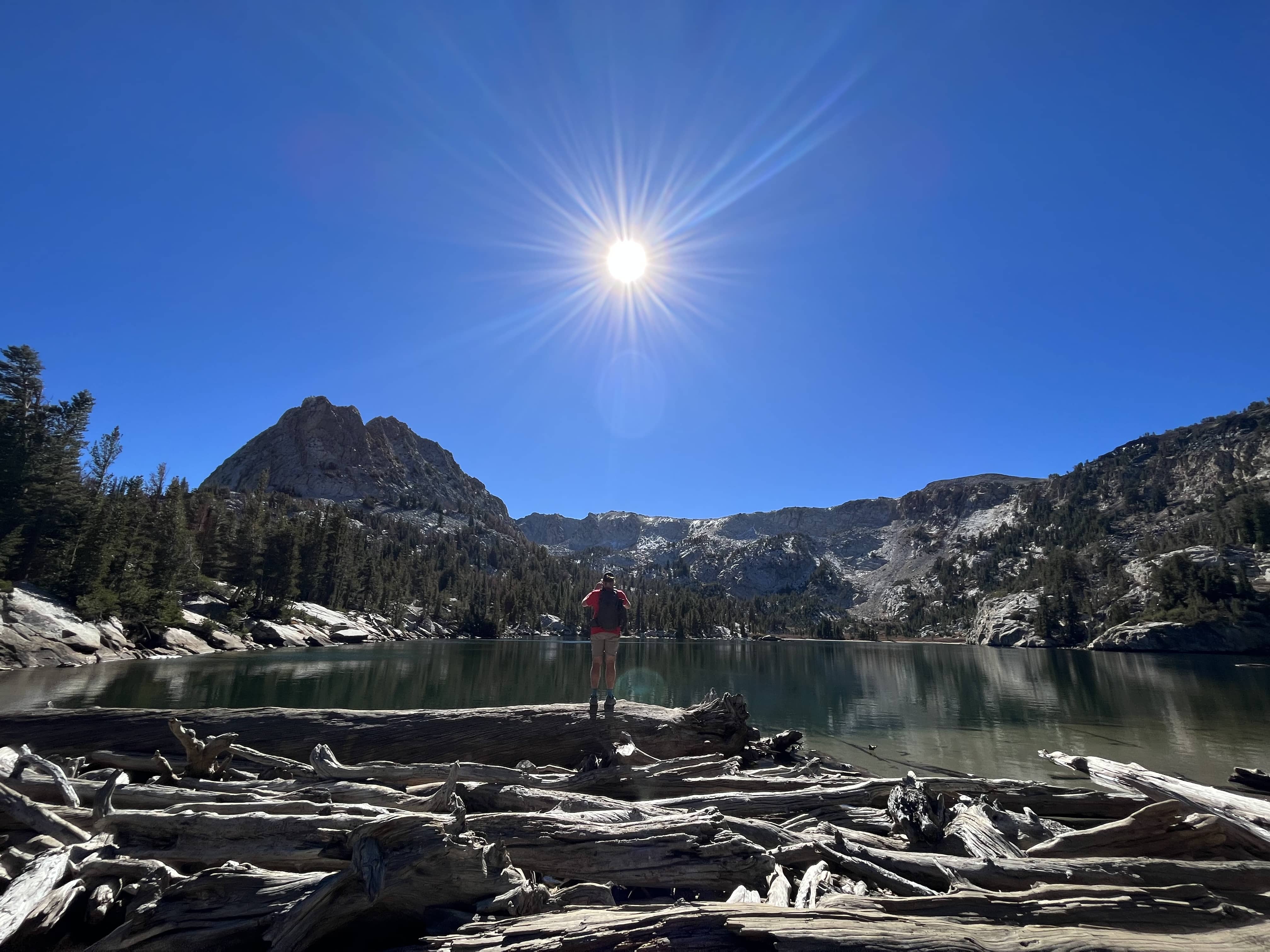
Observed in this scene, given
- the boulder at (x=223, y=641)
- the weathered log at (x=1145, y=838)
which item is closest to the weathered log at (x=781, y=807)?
the weathered log at (x=1145, y=838)

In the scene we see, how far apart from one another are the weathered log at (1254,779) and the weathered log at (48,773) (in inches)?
812

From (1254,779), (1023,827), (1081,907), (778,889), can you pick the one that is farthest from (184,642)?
(1254,779)

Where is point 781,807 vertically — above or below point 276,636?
below

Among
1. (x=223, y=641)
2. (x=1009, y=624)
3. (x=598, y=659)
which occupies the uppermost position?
(x=1009, y=624)

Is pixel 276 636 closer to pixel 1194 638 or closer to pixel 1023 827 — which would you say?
pixel 1023 827

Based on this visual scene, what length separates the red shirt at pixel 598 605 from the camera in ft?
39.7

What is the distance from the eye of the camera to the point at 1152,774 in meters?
8.05

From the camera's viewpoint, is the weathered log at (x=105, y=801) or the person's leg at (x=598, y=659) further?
the person's leg at (x=598, y=659)

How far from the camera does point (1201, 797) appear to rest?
6805 mm

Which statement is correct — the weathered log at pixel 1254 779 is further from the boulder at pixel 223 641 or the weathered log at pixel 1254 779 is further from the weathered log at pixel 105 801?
the boulder at pixel 223 641

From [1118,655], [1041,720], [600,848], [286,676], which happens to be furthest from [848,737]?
[1118,655]

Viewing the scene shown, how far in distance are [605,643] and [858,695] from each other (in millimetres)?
33886

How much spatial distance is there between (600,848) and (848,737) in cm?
2028

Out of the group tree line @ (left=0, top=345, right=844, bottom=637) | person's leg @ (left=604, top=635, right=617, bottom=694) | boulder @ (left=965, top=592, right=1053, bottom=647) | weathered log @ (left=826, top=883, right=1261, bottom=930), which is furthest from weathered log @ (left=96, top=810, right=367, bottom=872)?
boulder @ (left=965, top=592, right=1053, bottom=647)
